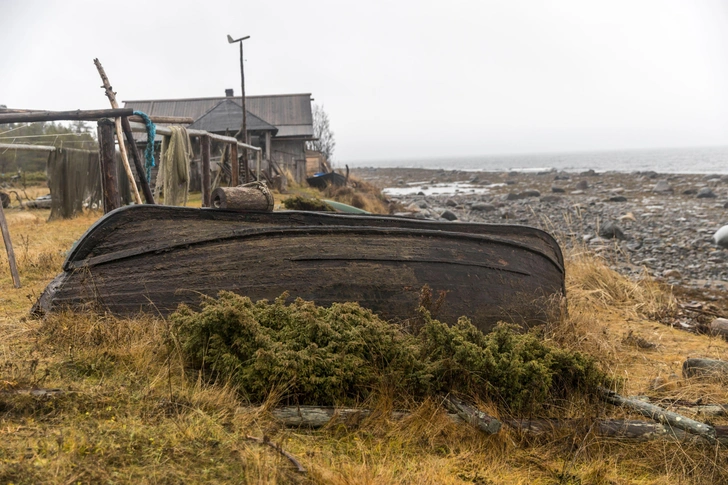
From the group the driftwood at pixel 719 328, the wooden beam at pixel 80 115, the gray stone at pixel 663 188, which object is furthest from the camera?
the gray stone at pixel 663 188

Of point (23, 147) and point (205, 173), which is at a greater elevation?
point (23, 147)

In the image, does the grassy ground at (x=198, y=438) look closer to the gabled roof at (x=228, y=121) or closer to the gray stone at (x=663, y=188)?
the gabled roof at (x=228, y=121)

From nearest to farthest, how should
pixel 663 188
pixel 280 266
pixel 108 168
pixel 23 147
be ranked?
1. pixel 280 266
2. pixel 108 168
3. pixel 23 147
4. pixel 663 188

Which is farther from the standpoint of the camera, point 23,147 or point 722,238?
point 722,238

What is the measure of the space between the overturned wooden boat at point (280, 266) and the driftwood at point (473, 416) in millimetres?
1071

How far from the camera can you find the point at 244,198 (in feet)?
16.0

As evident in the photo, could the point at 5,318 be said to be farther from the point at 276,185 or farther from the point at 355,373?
the point at 276,185

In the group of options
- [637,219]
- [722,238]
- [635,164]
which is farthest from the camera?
[635,164]

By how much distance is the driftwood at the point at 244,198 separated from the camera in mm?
4840

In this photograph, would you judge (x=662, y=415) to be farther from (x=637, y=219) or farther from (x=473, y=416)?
(x=637, y=219)

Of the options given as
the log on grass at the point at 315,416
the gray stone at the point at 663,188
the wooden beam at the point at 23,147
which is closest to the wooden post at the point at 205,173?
the wooden beam at the point at 23,147

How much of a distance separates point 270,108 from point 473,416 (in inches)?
1135

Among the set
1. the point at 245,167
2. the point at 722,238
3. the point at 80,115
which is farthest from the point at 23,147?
the point at 722,238

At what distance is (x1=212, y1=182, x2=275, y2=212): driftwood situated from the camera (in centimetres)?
484
